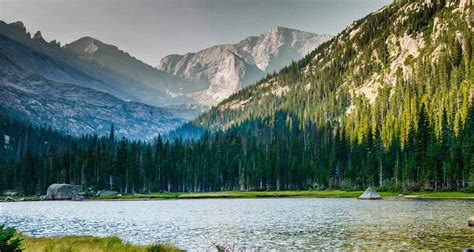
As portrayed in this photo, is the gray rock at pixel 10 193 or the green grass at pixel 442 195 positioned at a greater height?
the green grass at pixel 442 195

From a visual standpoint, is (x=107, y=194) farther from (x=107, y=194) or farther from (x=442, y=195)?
(x=442, y=195)

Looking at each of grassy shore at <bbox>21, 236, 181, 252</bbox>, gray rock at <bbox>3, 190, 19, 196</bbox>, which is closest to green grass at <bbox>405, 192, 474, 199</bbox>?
grassy shore at <bbox>21, 236, 181, 252</bbox>

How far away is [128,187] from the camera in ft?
602

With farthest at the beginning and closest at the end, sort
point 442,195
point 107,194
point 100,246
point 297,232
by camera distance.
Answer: point 107,194, point 442,195, point 297,232, point 100,246

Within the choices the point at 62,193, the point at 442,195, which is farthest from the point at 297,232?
the point at 62,193

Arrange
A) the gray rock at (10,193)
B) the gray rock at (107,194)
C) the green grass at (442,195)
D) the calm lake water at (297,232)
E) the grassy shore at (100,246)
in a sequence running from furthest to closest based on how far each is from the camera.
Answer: the gray rock at (10,193)
the gray rock at (107,194)
the green grass at (442,195)
the calm lake water at (297,232)
the grassy shore at (100,246)

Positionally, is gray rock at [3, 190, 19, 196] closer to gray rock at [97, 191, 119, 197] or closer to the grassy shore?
gray rock at [97, 191, 119, 197]

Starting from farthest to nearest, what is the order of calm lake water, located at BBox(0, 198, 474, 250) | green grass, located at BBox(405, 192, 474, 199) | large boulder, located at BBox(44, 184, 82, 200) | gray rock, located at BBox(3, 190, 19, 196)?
gray rock, located at BBox(3, 190, 19, 196) < large boulder, located at BBox(44, 184, 82, 200) < green grass, located at BBox(405, 192, 474, 199) < calm lake water, located at BBox(0, 198, 474, 250)

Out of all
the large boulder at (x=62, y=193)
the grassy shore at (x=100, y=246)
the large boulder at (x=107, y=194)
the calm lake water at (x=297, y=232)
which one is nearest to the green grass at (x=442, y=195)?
the calm lake water at (x=297, y=232)

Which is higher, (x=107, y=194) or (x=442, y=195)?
(x=442, y=195)

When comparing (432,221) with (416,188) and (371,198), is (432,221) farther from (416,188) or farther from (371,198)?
(416,188)

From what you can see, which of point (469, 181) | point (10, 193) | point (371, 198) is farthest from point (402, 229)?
point (10, 193)

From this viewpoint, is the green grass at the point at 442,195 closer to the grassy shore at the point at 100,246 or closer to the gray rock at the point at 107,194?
the grassy shore at the point at 100,246

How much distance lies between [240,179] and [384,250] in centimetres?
15069
